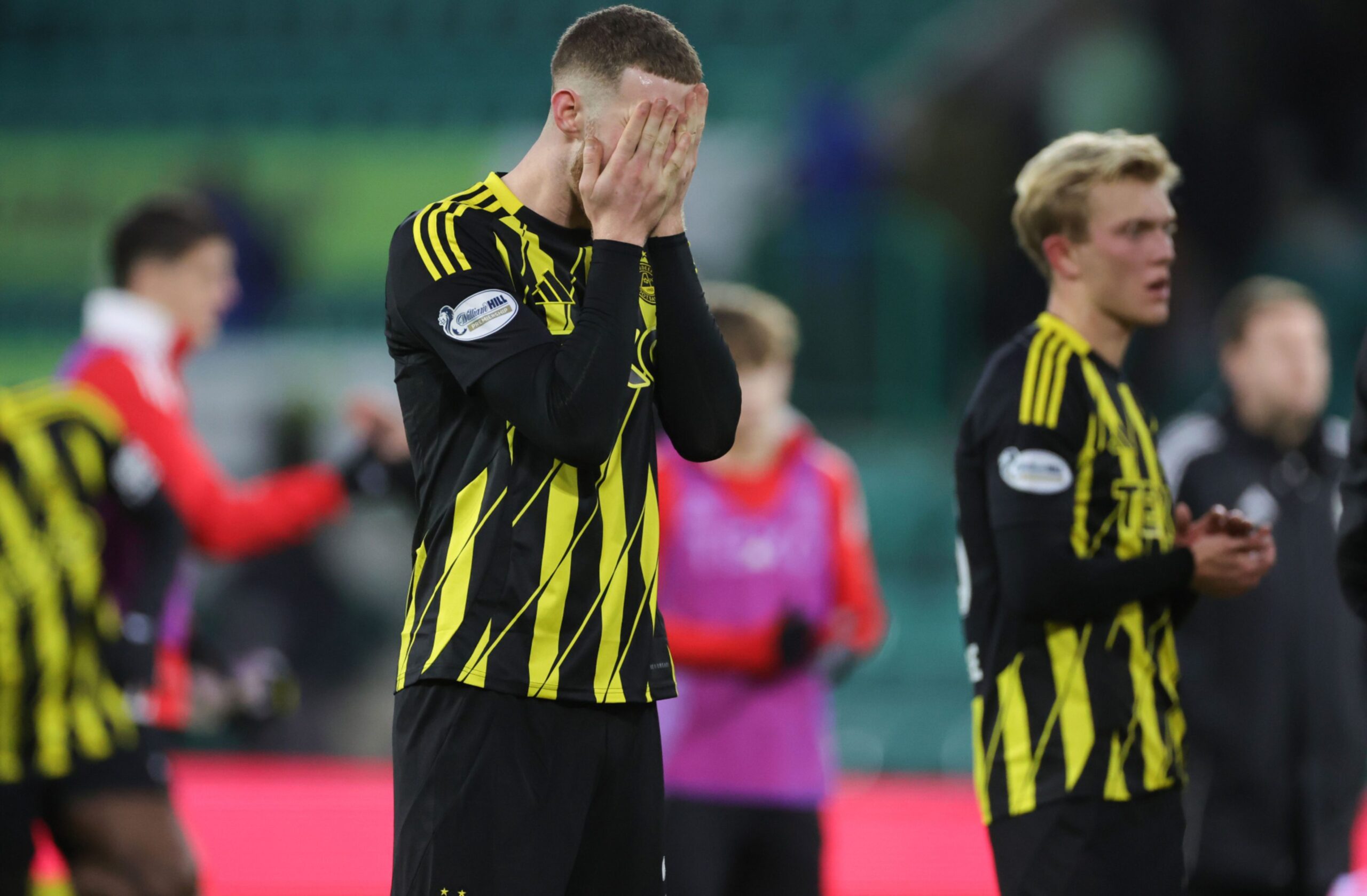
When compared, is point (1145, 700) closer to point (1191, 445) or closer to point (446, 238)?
point (446, 238)

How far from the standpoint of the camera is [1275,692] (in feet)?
14.3

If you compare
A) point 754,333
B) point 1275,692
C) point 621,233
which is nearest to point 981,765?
point 621,233

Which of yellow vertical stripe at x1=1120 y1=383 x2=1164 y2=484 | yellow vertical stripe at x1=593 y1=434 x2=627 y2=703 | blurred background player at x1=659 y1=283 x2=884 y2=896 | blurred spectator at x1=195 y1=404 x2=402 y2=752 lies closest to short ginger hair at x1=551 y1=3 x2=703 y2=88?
yellow vertical stripe at x1=593 y1=434 x2=627 y2=703

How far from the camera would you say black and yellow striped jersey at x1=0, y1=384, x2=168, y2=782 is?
3.75m

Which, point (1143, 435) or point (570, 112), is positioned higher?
point (570, 112)

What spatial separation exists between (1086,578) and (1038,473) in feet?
0.67

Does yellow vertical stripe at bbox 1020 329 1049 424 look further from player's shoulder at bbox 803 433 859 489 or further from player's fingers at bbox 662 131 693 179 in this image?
player's shoulder at bbox 803 433 859 489

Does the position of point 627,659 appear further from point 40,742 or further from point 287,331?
point 287,331

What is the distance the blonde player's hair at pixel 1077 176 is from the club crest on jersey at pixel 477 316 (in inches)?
51.1

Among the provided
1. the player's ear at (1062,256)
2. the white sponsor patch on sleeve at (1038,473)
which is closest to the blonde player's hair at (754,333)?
the player's ear at (1062,256)

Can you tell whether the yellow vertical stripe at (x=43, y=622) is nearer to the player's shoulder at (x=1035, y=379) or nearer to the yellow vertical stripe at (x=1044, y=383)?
the player's shoulder at (x=1035, y=379)

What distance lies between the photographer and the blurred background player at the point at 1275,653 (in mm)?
4289

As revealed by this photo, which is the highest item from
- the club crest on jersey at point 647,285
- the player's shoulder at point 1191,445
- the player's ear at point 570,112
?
the player's ear at point 570,112

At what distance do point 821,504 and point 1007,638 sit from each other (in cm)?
143
